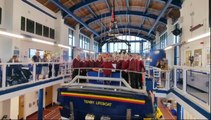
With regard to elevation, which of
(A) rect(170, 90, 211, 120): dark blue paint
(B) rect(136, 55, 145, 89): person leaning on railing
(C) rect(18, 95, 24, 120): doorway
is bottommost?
(C) rect(18, 95, 24, 120): doorway

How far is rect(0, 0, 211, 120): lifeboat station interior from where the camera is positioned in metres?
4.59

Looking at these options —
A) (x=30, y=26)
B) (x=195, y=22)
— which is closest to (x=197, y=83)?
(x=195, y=22)

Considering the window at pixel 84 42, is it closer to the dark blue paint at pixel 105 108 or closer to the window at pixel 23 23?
the window at pixel 23 23

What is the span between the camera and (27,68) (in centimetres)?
805

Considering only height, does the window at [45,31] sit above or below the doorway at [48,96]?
above

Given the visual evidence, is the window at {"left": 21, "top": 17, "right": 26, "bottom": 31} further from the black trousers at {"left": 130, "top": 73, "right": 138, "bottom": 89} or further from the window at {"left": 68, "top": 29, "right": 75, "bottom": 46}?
the window at {"left": 68, "top": 29, "right": 75, "bottom": 46}

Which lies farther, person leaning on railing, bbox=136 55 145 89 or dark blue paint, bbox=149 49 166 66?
dark blue paint, bbox=149 49 166 66

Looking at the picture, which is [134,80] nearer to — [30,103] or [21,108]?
[21,108]

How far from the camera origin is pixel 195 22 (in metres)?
9.84

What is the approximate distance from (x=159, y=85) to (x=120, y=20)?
54.3ft

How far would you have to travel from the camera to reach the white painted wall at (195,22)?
837 cm

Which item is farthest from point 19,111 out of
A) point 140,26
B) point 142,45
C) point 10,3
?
point 142,45

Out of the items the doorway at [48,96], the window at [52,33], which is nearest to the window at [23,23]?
the window at [52,33]

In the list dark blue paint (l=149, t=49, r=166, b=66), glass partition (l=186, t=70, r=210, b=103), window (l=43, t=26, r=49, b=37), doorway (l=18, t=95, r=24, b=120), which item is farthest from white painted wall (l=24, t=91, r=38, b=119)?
glass partition (l=186, t=70, r=210, b=103)
